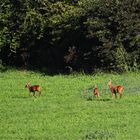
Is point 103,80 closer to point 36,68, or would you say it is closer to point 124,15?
point 124,15

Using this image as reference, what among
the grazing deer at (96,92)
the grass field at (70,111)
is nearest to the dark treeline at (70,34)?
the grass field at (70,111)

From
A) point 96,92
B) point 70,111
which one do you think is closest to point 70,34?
point 96,92

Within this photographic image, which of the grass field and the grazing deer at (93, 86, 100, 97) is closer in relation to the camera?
the grass field

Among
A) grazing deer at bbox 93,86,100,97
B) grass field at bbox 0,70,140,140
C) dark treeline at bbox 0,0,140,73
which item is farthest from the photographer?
dark treeline at bbox 0,0,140,73

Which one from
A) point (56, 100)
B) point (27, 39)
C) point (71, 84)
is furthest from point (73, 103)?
point (27, 39)

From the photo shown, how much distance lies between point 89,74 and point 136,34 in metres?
2.62

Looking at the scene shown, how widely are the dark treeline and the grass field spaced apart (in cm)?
180

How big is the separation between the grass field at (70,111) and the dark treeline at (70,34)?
1797 millimetres

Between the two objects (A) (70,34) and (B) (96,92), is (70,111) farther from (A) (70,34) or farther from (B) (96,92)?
(A) (70,34)

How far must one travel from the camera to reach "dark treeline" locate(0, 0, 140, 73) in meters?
24.7

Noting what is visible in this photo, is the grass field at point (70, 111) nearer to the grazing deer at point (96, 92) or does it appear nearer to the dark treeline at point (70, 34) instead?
the grazing deer at point (96, 92)

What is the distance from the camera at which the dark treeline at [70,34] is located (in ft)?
81.1

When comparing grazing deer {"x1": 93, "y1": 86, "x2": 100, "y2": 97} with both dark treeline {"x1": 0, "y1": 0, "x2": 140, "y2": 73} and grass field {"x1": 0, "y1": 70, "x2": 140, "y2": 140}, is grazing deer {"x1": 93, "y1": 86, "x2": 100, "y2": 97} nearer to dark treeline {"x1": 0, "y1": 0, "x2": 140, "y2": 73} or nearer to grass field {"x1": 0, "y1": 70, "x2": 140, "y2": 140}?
grass field {"x1": 0, "y1": 70, "x2": 140, "y2": 140}

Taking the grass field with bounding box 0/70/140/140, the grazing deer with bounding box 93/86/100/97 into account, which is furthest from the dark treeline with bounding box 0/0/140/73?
the grazing deer with bounding box 93/86/100/97
